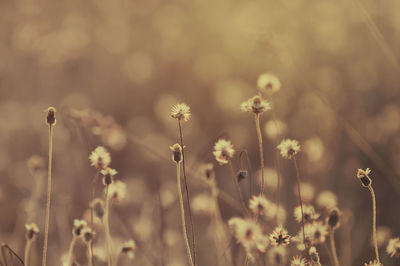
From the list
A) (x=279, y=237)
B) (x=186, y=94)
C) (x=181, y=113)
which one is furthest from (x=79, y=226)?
(x=186, y=94)

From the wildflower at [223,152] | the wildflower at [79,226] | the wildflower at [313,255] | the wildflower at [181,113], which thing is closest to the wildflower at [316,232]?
the wildflower at [313,255]

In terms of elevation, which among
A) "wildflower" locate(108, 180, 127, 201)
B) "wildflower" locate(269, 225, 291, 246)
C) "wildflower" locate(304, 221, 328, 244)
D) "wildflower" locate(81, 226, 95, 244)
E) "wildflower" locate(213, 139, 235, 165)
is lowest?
"wildflower" locate(269, 225, 291, 246)

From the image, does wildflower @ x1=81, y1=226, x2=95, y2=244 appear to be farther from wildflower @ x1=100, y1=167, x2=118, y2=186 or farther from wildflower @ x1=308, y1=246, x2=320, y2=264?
wildflower @ x1=308, y1=246, x2=320, y2=264

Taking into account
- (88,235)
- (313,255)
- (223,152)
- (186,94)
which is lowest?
(313,255)

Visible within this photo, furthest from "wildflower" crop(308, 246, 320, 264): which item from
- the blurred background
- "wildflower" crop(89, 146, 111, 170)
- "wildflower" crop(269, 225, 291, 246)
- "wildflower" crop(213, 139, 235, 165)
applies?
the blurred background

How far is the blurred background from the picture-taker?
7.70 ft

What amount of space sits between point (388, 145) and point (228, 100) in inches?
47.3

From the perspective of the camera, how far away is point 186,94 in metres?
3.91

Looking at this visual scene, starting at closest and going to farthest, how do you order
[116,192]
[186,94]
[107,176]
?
[107,176] → [116,192] → [186,94]

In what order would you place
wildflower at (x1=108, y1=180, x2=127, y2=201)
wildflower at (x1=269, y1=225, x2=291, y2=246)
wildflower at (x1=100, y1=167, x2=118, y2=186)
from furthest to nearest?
1. wildflower at (x1=108, y1=180, x2=127, y2=201)
2. wildflower at (x1=100, y1=167, x2=118, y2=186)
3. wildflower at (x1=269, y1=225, x2=291, y2=246)

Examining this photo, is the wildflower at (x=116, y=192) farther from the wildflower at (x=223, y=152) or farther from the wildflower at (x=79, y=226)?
the wildflower at (x=223, y=152)

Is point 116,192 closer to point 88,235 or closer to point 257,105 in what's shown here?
point 88,235

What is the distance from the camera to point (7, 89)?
165 inches

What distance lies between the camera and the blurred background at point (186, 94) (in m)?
2.35
